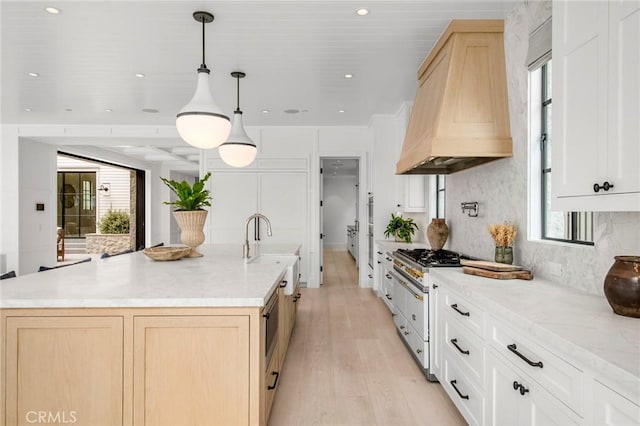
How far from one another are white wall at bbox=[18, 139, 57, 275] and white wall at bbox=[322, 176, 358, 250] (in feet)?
26.4

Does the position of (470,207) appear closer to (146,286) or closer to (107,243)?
(146,286)

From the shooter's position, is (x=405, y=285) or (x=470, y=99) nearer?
(x=470, y=99)

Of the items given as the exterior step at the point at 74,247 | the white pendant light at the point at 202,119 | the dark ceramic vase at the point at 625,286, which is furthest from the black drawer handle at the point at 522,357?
the exterior step at the point at 74,247

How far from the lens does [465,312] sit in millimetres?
2094

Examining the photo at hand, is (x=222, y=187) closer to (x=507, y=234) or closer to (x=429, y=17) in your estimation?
(x=429, y=17)

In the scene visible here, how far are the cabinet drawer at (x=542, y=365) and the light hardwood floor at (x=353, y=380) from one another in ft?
3.12

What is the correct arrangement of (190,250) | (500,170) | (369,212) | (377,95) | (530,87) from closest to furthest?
(530,87), (500,170), (190,250), (377,95), (369,212)

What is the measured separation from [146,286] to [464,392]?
1.91m

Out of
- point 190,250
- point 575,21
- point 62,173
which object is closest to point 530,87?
point 575,21

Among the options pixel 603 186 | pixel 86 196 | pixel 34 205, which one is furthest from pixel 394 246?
pixel 86 196

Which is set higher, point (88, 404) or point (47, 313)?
point (47, 313)

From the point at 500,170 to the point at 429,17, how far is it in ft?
4.47

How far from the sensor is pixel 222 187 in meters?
6.55

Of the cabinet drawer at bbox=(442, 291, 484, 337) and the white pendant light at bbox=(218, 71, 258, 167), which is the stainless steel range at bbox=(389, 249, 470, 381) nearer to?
the cabinet drawer at bbox=(442, 291, 484, 337)
